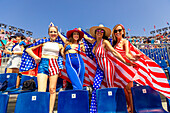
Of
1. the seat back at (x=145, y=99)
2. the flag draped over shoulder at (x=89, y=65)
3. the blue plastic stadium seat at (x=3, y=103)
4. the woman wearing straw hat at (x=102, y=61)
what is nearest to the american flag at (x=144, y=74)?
the woman wearing straw hat at (x=102, y=61)

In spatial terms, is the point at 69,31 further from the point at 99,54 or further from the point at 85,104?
the point at 85,104

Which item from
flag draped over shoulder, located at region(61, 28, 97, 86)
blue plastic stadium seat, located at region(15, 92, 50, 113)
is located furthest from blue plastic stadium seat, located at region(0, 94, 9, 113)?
flag draped over shoulder, located at region(61, 28, 97, 86)

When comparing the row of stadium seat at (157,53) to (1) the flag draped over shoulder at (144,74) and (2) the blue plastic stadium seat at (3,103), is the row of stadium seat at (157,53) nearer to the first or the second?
(1) the flag draped over shoulder at (144,74)

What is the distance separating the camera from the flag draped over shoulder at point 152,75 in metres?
2.41

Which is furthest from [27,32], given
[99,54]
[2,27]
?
[99,54]

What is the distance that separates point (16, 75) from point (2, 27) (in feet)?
74.0

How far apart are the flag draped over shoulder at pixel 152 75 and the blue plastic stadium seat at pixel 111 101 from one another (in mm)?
956

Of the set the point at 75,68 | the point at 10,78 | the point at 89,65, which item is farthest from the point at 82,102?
the point at 10,78

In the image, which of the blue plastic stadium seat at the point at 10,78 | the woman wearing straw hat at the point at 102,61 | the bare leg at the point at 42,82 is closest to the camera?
the bare leg at the point at 42,82

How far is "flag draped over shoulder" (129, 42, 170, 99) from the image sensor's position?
7.92 ft

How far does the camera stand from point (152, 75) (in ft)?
8.48

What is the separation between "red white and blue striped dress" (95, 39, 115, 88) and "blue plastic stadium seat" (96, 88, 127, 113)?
0.34m

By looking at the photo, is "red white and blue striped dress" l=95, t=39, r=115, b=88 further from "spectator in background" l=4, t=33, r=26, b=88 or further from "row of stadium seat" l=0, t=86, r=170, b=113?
"spectator in background" l=4, t=33, r=26, b=88

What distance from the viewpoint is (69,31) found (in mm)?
2721
